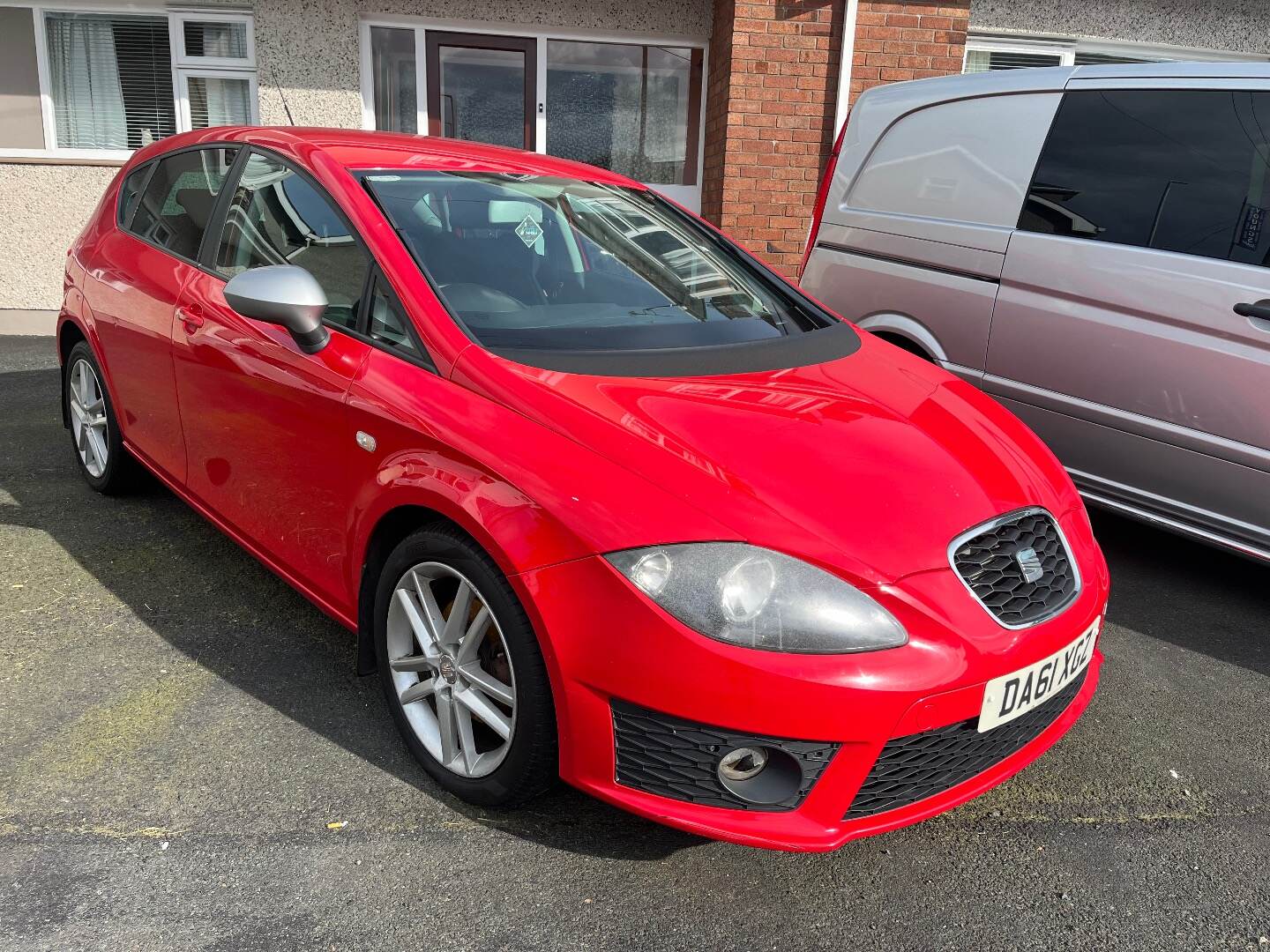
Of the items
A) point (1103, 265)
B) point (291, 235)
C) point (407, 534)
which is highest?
point (291, 235)

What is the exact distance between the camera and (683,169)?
29.7 feet

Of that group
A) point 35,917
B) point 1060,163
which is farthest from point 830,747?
point 1060,163

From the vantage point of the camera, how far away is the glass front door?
8500mm

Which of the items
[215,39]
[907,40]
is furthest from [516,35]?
[907,40]

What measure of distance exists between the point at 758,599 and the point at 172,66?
27.6 feet

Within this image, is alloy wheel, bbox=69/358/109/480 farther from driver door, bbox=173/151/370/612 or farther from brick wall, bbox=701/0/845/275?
brick wall, bbox=701/0/845/275

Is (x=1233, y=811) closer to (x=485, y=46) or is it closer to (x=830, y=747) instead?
(x=830, y=747)

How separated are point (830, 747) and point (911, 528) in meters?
0.48

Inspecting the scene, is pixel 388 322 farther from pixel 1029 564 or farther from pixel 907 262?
pixel 907 262

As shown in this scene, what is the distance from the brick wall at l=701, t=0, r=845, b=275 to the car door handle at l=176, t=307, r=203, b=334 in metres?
5.63

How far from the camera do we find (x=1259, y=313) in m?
3.36

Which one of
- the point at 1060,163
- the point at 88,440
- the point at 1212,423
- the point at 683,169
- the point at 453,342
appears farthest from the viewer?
the point at 683,169

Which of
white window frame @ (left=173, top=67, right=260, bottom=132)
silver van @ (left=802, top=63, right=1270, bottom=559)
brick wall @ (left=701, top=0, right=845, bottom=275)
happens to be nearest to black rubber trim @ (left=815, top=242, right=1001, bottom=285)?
silver van @ (left=802, top=63, right=1270, bottom=559)

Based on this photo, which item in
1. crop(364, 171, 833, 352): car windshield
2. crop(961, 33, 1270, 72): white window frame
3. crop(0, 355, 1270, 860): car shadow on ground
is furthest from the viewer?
crop(961, 33, 1270, 72): white window frame
